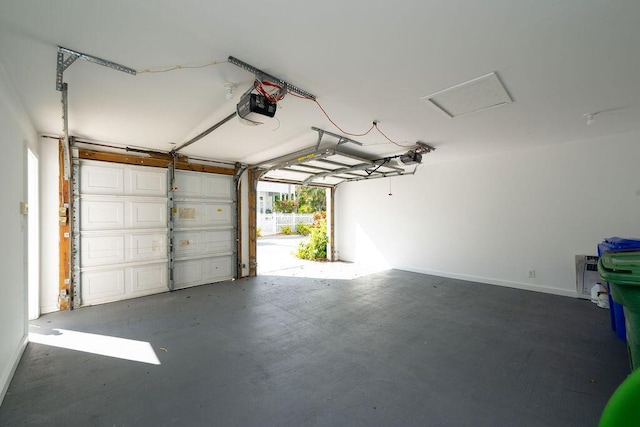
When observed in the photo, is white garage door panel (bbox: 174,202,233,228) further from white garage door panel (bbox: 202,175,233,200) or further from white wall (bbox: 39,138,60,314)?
white wall (bbox: 39,138,60,314)

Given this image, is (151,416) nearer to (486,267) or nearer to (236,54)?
(236,54)

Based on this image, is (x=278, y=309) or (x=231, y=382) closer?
(x=231, y=382)

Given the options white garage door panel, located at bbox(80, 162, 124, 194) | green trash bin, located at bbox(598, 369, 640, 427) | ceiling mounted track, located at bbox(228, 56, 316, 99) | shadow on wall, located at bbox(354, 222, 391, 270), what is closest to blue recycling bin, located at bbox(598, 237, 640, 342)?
green trash bin, located at bbox(598, 369, 640, 427)

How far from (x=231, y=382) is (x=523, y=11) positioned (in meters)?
3.25

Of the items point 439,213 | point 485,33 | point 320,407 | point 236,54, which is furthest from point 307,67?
point 439,213

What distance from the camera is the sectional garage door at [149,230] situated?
4219mm

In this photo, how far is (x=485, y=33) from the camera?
68.2 inches

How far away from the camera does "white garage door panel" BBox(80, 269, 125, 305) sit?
414cm

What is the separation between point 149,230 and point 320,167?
11.3 ft

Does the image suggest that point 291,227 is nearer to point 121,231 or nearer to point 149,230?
point 149,230

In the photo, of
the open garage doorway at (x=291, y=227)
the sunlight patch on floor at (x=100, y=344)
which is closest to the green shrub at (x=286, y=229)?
the open garage doorway at (x=291, y=227)

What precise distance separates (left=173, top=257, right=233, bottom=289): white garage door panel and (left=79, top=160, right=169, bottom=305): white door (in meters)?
0.24

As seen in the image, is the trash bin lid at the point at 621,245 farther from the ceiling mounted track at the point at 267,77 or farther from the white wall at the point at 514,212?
the ceiling mounted track at the point at 267,77

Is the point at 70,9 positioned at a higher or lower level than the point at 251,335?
higher
